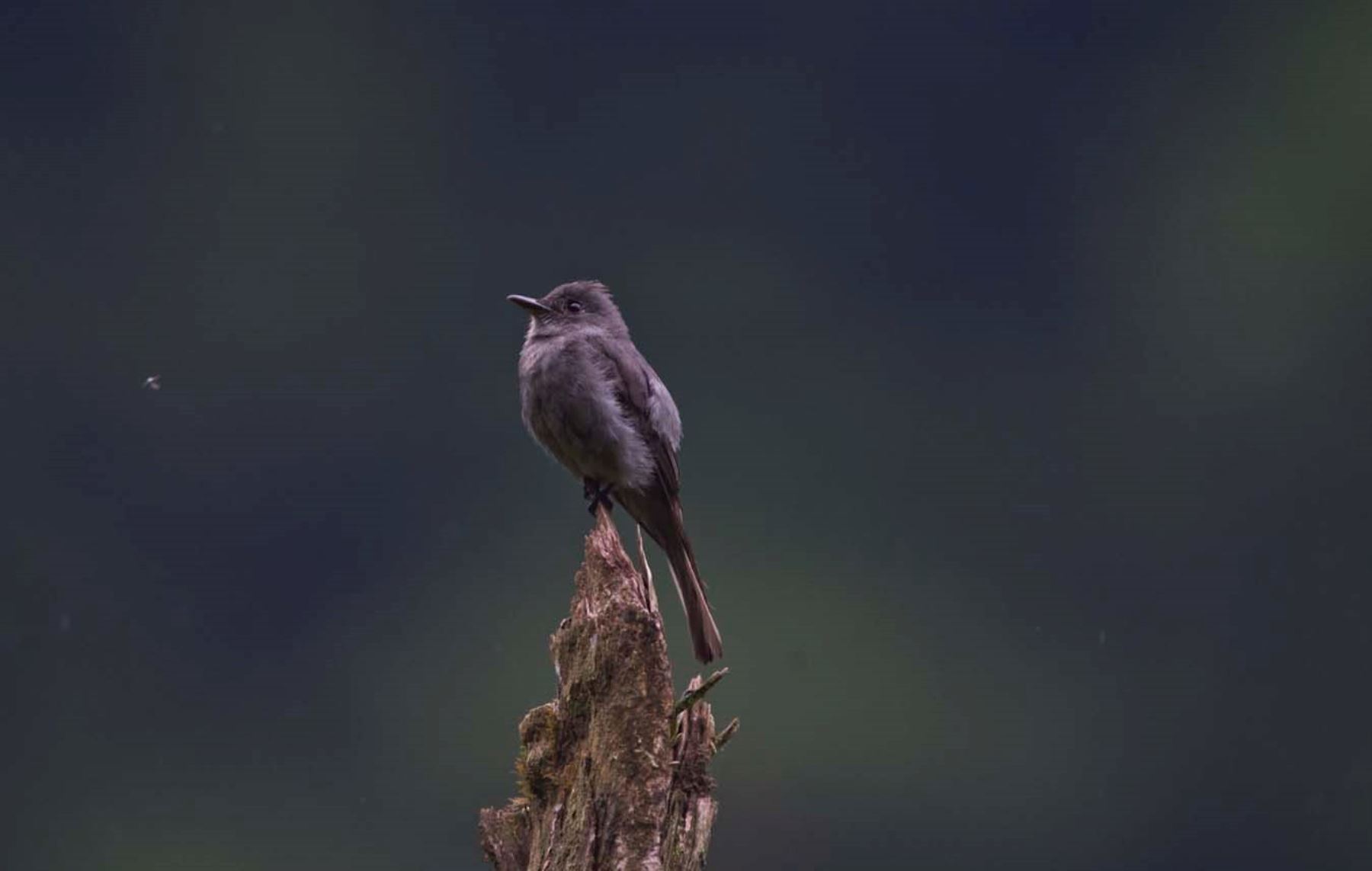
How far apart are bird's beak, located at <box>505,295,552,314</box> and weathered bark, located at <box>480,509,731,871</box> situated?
2.85 m

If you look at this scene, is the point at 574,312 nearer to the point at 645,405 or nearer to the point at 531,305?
the point at 531,305

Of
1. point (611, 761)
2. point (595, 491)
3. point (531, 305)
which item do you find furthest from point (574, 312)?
point (611, 761)

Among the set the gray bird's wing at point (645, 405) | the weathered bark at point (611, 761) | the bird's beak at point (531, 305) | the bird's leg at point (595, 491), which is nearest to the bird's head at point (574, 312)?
the bird's beak at point (531, 305)

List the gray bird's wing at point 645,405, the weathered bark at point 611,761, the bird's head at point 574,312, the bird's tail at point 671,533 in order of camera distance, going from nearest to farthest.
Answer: the weathered bark at point 611,761 < the bird's tail at point 671,533 < the gray bird's wing at point 645,405 < the bird's head at point 574,312

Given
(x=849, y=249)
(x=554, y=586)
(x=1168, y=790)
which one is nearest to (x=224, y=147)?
(x=849, y=249)

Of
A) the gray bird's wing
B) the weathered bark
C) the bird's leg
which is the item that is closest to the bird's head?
the gray bird's wing

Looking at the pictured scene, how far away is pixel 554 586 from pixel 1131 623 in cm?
852

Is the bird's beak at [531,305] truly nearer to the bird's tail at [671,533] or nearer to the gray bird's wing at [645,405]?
the gray bird's wing at [645,405]

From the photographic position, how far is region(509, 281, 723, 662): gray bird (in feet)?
32.3

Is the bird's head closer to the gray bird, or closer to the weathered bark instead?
the gray bird

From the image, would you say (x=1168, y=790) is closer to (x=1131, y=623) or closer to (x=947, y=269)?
(x=1131, y=623)

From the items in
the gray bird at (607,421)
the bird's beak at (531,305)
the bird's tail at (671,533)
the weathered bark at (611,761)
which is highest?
the bird's beak at (531,305)

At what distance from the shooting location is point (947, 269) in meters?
49.7

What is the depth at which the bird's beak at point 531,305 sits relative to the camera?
10062 millimetres
